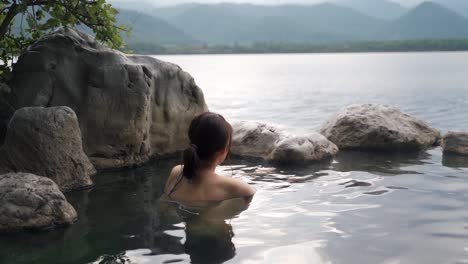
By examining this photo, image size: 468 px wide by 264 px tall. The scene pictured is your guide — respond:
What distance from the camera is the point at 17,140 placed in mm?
8109

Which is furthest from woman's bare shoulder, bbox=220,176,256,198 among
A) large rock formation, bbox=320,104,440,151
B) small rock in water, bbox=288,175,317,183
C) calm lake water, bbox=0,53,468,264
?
large rock formation, bbox=320,104,440,151

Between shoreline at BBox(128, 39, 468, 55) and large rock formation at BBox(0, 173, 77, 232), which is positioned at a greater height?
shoreline at BBox(128, 39, 468, 55)

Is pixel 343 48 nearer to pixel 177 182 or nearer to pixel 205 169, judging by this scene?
pixel 177 182

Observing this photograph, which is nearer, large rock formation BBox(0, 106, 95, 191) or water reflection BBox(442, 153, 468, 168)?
large rock formation BBox(0, 106, 95, 191)

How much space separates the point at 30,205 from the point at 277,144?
18.0 feet

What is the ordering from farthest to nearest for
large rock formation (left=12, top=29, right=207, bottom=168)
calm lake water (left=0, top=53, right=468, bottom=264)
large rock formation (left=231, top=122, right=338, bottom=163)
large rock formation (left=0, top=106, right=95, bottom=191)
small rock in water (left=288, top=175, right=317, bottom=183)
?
1. large rock formation (left=231, top=122, right=338, bottom=163)
2. large rock formation (left=12, top=29, right=207, bottom=168)
3. small rock in water (left=288, top=175, right=317, bottom=183)
4. large rock formation (left=0, top=106, right=95, bottom=191)
5. calm lake water (left=0, top=53, right=468, bottom=264)

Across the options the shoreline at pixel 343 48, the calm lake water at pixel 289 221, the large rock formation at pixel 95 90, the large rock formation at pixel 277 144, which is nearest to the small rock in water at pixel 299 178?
the calm lake water at pixel 289 221

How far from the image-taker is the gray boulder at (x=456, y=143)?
10906 millimetres

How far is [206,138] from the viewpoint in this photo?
20.0 feet

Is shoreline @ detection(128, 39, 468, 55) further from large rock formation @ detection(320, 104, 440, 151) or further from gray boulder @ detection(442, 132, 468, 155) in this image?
gray boulder @ detection(442, 132, 468, 155)

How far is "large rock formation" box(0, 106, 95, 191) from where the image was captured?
8.05 m

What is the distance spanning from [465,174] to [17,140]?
296 inches

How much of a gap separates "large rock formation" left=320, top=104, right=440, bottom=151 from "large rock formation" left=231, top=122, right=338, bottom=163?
81 centimetres

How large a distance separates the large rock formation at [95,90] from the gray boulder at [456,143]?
6.34m
